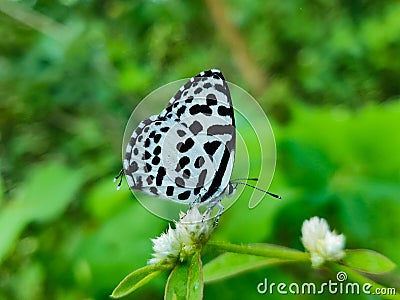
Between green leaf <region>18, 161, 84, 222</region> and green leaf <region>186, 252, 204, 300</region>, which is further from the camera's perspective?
green leaf <region>18, 161, 84, 222</region>

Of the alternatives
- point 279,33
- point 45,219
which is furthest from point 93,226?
point 279,33

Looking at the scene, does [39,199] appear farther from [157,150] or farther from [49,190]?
[157,150]

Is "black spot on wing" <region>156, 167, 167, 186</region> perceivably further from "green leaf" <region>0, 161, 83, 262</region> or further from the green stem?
"green leaf" <region>0, 161, 83, 262</region>

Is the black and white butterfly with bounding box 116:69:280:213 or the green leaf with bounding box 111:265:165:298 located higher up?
the black and white butterfly with bounding box 116:69:280:213

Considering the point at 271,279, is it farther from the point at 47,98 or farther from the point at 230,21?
the point at 230,21
